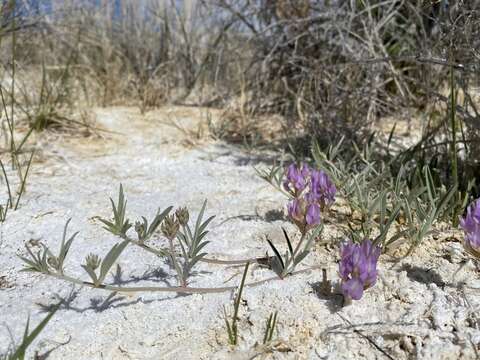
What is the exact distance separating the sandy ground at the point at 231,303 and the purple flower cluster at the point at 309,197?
9cm

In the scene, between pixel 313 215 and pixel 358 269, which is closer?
pixel 358 269

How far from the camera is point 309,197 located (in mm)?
1246

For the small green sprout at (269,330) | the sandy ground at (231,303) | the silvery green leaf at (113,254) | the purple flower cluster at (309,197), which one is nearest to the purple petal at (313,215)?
the purple flower cluster at (309,197)

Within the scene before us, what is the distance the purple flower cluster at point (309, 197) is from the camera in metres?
1.17

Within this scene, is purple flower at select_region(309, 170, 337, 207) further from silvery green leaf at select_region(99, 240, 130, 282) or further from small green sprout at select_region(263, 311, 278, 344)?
silvery green leaf at select_region(99, 240, 130, 282)

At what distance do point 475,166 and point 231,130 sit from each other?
1.26m

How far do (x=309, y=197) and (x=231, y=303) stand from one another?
0.35 meters

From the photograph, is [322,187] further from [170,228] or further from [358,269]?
[170,228]

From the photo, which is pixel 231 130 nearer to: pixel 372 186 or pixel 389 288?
pixel 372 186

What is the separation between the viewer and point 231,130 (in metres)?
2.52

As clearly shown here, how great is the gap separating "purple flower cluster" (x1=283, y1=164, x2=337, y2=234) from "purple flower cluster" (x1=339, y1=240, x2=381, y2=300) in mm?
158

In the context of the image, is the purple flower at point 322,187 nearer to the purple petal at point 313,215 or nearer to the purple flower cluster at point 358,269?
the purple petal at point 313,215

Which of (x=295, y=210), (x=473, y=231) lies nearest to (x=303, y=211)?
(x=295, y=210)

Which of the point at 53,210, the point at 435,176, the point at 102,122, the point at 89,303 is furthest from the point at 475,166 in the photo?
the point at 102,122
